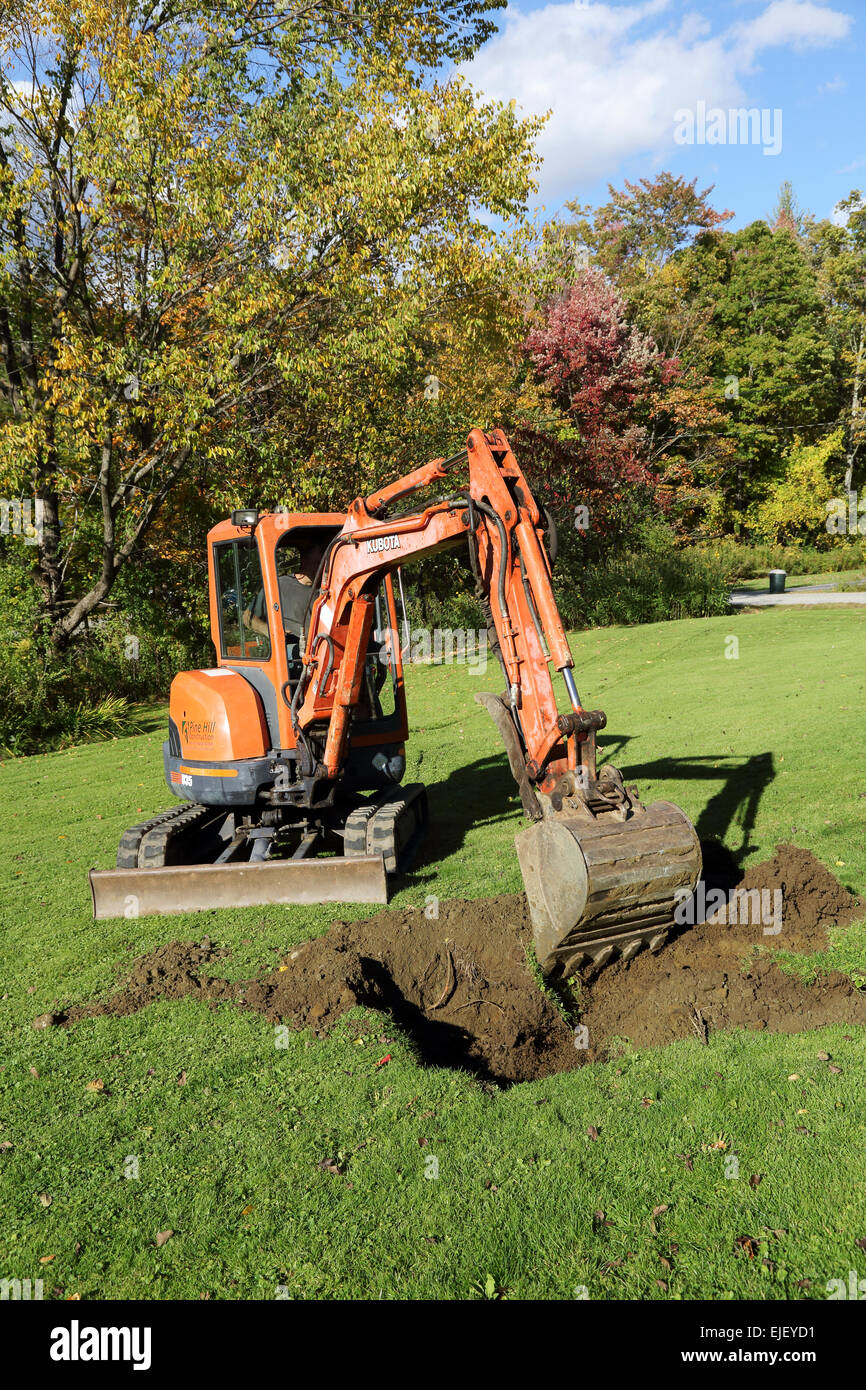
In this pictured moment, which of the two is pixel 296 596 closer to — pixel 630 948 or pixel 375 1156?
pixel 630 948

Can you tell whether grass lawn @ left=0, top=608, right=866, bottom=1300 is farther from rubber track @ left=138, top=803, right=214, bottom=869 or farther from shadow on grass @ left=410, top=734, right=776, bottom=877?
shadow on grass @ left=410, top=734, right=776, bottom=877

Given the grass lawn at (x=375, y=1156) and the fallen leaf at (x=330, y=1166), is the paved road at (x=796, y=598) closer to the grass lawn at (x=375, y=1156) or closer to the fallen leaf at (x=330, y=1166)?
the grass lawn at (x=375, y=1156)

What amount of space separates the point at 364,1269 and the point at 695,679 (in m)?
13.6

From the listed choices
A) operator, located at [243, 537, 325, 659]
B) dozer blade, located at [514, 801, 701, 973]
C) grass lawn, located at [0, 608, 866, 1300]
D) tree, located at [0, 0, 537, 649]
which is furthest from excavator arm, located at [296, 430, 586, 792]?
tree, located at [0, 0, 537, 649]

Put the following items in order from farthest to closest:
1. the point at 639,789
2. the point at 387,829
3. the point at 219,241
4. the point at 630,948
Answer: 1. the point at 219,241
2. the point at 639,789
3. the point at 387,829
4. the point at 630,948

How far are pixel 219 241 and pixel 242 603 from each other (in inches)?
414

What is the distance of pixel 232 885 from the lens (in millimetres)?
6906

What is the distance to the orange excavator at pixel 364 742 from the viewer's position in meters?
4.76

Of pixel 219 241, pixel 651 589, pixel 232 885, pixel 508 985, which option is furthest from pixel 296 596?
pixel 651 589

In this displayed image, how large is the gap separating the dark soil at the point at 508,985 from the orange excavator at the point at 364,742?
336 mm

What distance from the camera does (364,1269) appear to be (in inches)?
127

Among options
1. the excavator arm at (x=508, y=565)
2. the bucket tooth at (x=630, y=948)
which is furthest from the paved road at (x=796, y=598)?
the bucket tooth at (x=630, y=948)
